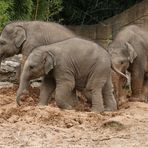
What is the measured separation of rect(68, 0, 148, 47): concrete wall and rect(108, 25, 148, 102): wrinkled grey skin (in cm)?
364

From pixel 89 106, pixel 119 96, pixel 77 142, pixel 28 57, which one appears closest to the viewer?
pixel 77 142

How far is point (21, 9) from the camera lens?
15.3 metres

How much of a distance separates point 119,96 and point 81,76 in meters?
1.42

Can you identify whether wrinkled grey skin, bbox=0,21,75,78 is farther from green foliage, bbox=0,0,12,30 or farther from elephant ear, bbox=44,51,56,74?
green foliage, bbox=0,0,12,30

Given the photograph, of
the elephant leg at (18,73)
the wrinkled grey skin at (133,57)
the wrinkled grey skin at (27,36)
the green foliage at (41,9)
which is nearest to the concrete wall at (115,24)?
the green foliage at (41,9)

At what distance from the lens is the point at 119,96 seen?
12.2m

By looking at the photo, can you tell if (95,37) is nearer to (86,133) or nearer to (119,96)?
(119,96)

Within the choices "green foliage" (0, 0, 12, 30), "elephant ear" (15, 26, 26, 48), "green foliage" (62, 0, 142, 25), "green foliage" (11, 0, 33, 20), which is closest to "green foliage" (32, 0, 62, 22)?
"green foliage" (11, 0, 33, 20)

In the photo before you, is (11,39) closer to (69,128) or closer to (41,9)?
(69,128)

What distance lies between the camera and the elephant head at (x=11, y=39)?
11.8 meters

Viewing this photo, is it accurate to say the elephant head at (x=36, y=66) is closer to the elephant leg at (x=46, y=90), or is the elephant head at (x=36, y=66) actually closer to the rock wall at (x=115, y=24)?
the elephant leg at (x=46, y=90)

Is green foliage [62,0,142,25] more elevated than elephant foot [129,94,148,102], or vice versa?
green foliage [62,0,142,25]

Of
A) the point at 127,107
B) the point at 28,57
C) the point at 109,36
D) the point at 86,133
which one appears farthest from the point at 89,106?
the point at 109,36

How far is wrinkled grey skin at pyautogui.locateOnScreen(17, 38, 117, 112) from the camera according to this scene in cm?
1066
